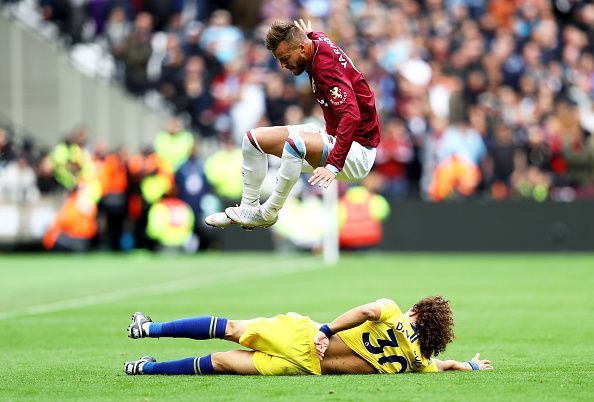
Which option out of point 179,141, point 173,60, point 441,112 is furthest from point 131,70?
point 441,112

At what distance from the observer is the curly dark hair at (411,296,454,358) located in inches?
362

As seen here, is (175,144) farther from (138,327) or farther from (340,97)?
(138,327)

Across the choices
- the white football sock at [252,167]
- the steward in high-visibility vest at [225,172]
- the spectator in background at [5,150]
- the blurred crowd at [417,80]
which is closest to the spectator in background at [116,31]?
the blurred crowd at [417,80]

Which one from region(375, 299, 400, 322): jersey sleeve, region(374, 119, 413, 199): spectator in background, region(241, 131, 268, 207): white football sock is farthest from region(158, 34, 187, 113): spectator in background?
region(375, 299, 400, 322): jersey sleeve

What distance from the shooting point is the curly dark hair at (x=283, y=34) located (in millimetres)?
10289

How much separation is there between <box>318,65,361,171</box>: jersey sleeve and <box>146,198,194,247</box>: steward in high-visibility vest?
1661 cm

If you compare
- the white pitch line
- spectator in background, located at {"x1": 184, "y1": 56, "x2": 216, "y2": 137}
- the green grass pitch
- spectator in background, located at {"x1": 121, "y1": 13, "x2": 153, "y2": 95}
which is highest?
spectator in background, located at {"x1": 121, "y1": 13, "x2": 153, "y2": 95}

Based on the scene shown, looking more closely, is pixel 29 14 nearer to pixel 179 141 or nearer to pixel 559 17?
pixel 179 141

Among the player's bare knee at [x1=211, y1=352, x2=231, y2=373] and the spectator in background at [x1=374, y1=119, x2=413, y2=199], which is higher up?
the spectator in background at [x1=374, y1=119, x2=413, y2=199]

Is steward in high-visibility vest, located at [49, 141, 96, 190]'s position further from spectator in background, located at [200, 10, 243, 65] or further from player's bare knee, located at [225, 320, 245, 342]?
player's bare knee, located at [225, 320, 245, 342]

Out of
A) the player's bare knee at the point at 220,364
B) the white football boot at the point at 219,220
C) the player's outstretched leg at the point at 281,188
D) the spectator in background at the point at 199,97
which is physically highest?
the spectator in background at the point at 199,97

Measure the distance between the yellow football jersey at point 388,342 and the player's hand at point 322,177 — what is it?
126 cm

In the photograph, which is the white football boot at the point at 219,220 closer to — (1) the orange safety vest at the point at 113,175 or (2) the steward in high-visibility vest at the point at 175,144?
(2) the steward in high-visibility vest at the point at 175,144

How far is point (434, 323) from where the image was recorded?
362 inches
